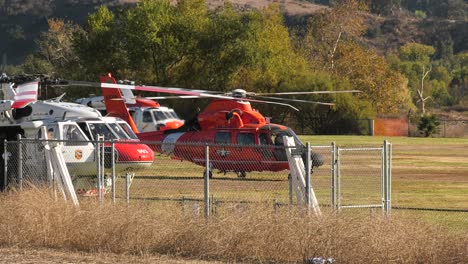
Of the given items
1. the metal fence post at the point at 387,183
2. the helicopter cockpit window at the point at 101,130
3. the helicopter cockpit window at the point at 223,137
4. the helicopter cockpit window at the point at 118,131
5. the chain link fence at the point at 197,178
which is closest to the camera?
the metal fence post at the point at 387,183

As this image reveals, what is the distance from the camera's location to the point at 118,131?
26766 mm

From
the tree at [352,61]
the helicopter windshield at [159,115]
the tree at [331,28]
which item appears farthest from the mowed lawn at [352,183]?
the tree at [331,28]

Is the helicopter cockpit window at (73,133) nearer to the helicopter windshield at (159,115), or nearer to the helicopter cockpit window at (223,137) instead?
the helicopter cockpit window at (223,137)

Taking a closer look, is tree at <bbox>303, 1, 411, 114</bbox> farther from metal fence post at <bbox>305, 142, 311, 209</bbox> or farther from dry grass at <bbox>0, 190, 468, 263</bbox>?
dry grass at <bbox>0, 190, 468, 263</bbox>

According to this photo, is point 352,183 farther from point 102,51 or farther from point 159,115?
point 102,51

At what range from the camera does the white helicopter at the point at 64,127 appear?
24.4 metres

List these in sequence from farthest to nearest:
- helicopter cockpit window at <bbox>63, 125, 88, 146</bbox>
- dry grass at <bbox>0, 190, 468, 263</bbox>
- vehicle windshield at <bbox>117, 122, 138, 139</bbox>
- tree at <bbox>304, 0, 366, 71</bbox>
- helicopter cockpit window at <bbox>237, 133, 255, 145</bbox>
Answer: tree at <bbox>304, 0, 366, 71</bbox>, helicopter cockpit window at <bbox>237, 133, 255, 145</bbox>, vehicle windshield at <bbox>117, 122, 138, 139</bbox>, helicopter cockpit window at <bbox>63, 125, 88, 146</bbox>, dry grass at <bbox>0, 190, 468, 263</bbox>

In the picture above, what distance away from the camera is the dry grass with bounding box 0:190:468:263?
15844 millimetres

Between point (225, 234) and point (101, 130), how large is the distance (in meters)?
10.1

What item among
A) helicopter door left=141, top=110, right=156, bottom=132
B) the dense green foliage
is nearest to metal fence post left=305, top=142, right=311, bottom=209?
helicopter door left=141, top=110, right=156, bottom=132

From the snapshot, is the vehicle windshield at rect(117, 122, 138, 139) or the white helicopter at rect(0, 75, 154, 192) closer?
the white helicopter at rect(0, 75, 154, 192)

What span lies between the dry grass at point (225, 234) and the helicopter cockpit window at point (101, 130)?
7158mm

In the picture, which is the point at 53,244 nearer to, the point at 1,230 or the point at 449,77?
the point at 1,230

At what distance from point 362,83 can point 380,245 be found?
83.1 meters
